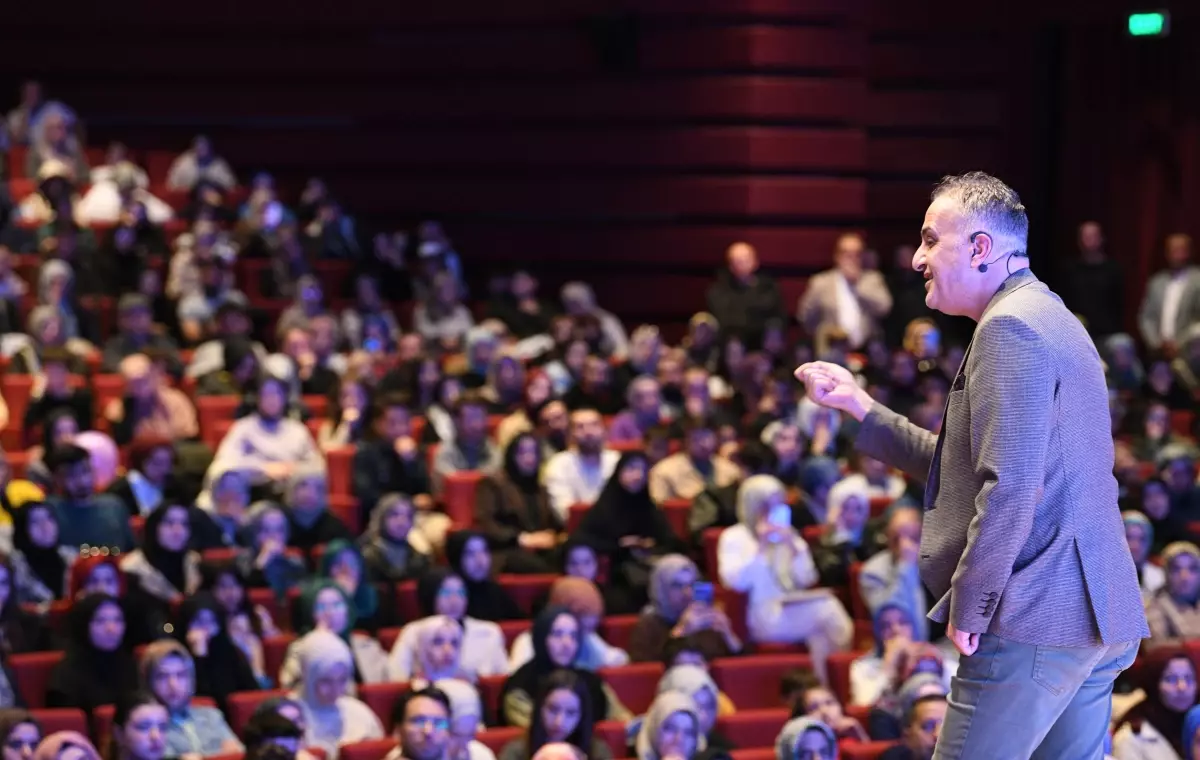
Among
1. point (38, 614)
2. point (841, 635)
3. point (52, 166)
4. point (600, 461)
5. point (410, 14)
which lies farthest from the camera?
point (410, 14)

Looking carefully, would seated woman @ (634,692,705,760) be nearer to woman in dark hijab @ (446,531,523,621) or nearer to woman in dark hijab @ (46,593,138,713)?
woman in dark hijab @ (446,531,523,621)

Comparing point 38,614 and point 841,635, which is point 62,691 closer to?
point 38,614

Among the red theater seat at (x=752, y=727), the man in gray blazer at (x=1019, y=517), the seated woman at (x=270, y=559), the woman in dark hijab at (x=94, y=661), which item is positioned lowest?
the red theater seat at (x=752, y=727)

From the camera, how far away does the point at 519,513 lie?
623cm

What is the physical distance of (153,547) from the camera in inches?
214

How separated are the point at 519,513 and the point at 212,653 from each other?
1.43 m

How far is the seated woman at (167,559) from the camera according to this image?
541 centimetres

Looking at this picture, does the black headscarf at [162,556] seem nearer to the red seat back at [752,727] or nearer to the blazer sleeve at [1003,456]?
the red seat back at [752,727]

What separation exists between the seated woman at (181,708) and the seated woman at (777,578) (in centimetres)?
171

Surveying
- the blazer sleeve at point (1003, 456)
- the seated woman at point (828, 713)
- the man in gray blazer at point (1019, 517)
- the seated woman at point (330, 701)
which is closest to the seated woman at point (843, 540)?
the seated woman at point (828, 713)

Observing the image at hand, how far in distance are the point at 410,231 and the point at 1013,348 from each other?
824 cm

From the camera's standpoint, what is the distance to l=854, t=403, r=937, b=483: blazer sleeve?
2498 millimetres

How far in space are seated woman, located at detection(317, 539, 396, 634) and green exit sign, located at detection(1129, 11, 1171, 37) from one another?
5.21 metres

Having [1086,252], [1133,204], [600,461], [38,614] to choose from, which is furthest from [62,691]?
[1133,204]
